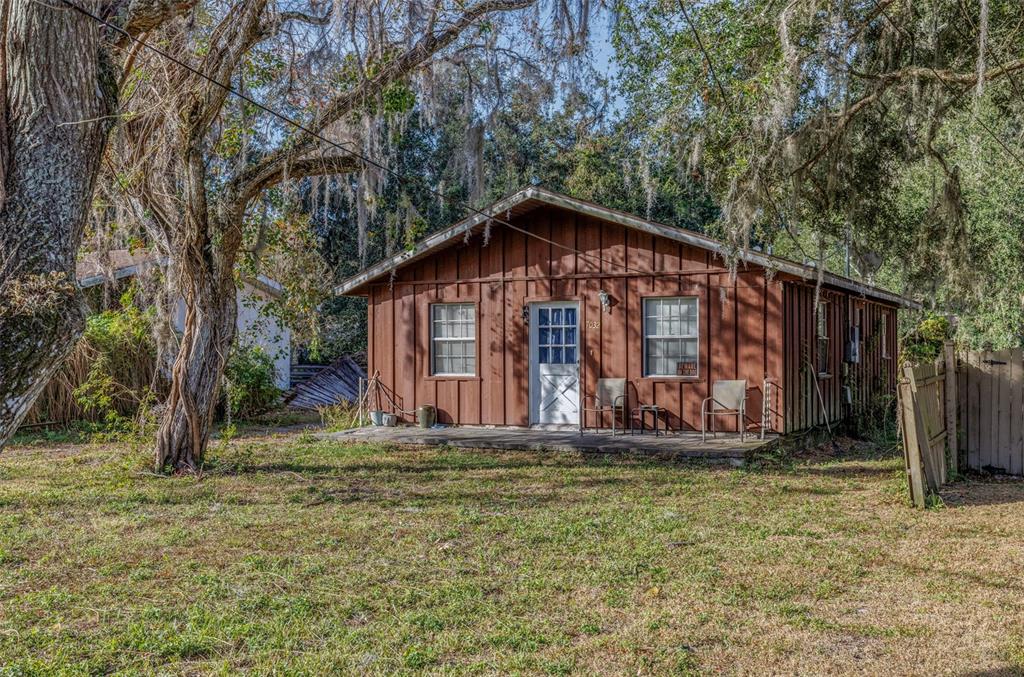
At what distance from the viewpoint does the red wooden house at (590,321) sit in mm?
11344

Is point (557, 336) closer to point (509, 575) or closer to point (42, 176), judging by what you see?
point (509, 575)

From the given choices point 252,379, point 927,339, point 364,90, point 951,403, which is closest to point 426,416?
point 252,379

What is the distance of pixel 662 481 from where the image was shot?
8828 mm

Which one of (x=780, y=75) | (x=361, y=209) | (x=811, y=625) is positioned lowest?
(x=811, y=625)

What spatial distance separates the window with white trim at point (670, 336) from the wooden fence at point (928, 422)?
3767mm

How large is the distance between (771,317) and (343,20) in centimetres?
681

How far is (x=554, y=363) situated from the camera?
12.6 m

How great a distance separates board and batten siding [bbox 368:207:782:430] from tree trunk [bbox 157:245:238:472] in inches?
143

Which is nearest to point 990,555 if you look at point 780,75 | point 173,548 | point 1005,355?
point 1005,355

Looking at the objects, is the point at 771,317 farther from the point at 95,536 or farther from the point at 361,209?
the point at 95,536

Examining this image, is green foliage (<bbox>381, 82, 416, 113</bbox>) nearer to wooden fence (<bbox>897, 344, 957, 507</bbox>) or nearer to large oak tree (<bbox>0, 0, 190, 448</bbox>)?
large oak tree (<bbox>0, 0, 190, 448</bbox>)

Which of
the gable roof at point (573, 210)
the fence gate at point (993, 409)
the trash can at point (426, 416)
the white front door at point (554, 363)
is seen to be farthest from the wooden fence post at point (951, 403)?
the trash can at point (426, 416)

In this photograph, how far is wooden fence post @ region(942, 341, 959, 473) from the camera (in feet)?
27.3

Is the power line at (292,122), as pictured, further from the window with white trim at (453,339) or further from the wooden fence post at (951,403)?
the wooden fence post at (951,403)
